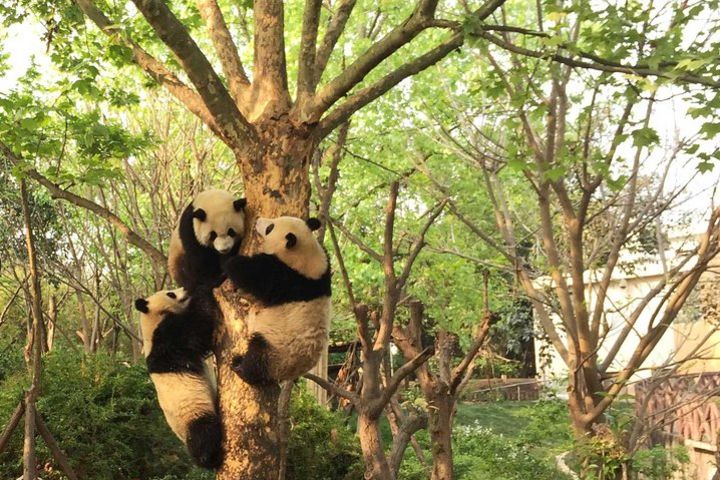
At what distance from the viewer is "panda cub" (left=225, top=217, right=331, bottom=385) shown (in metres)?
2.84

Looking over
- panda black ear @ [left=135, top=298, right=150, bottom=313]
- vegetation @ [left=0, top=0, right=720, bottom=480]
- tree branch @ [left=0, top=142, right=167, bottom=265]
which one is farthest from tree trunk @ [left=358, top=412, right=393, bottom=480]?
panda black ear @ [left=135, top=298, right=150, bottom=313]

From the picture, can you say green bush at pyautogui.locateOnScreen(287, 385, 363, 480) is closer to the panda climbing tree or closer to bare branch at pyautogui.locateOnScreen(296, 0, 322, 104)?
the panda climbing tree

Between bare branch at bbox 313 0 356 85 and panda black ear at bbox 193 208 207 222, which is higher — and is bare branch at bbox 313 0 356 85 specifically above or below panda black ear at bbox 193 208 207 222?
above

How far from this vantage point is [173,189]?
1071cm

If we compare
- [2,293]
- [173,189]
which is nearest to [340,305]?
[173,189]

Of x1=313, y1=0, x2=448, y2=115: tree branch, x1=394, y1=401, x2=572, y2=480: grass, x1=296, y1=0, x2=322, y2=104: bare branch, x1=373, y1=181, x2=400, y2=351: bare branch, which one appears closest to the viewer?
x1=313, y1=0, x2=448, y2=115: tree branch

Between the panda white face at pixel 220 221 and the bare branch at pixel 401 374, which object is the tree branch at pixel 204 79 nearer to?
the panda white face at pixel 220 221

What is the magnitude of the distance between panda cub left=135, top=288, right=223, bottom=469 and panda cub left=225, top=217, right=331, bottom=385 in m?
0.28

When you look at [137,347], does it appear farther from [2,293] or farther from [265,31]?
[265,31]

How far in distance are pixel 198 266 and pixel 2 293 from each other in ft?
43.4

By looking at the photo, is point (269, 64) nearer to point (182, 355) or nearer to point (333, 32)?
point (333, 32)

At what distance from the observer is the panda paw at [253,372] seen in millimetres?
2785

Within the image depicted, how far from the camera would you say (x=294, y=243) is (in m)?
2.99

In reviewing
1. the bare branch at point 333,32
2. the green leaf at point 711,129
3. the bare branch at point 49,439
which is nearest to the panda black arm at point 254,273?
the bare branch at point 333,32
